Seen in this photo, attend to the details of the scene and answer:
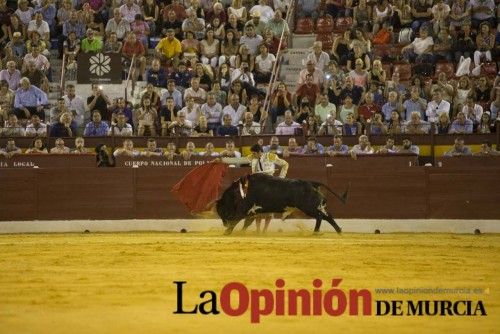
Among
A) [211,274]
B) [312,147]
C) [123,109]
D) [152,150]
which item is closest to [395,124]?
[312,147]

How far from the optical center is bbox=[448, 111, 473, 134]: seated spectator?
52.1 ft

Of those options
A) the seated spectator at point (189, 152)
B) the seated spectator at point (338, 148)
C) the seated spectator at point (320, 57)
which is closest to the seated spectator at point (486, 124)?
the seated spectator at point (338, 148)

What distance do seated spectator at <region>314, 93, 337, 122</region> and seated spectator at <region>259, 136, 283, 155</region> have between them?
3.31 ft

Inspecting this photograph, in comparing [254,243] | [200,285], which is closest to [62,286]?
[200,285]

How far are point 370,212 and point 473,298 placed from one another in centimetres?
807

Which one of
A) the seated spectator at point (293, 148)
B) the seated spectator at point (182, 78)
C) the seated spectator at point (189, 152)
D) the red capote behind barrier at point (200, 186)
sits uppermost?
the seated spectator at point (182, 78)

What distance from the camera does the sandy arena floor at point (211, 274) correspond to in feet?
23.3

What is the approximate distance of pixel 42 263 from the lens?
11.0 meters

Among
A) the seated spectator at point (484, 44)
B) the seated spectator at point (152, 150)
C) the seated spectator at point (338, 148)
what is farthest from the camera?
the seated spectator at point (484, 44)

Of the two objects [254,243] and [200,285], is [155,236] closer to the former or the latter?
[254,243]

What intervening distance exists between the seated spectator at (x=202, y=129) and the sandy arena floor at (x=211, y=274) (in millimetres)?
2065

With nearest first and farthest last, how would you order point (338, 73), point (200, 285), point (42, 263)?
point (200, 285) < point (42, 263) < point (338, 73)

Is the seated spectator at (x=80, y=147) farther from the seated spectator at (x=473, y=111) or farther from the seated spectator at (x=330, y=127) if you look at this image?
the seated spectator at (x=473, y=111)

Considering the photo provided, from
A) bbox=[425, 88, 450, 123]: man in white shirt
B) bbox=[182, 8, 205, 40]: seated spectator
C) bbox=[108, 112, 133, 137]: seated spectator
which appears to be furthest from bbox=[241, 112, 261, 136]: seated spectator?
bbox=[182, 8, 205, 40]: seated spectator
